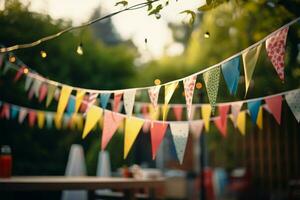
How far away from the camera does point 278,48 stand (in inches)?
99.2

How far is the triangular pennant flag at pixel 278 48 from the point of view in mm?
2479

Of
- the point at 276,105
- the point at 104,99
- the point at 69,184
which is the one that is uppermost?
the point at 104,99

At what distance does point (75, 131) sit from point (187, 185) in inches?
105

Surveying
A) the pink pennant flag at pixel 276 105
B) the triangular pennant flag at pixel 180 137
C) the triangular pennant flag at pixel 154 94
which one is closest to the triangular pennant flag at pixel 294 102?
the pink pennant flag at pixel 276 105

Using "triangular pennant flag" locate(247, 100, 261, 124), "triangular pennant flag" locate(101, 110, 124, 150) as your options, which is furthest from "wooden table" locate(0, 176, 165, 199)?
"triangular pennant flag" locate(247, 100, 261, 124)

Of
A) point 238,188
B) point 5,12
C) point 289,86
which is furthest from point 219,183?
point 5,12

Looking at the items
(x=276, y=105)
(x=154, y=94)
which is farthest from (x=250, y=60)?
(x=154, y=94)

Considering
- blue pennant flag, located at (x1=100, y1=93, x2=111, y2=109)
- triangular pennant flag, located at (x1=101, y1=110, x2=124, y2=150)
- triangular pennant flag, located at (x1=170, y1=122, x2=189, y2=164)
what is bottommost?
triangular pennant flag, located at (x1=170, y1=122, x2=189, y2=164)

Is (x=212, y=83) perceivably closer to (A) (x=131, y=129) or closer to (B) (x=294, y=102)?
(B) (x=294, y=102)

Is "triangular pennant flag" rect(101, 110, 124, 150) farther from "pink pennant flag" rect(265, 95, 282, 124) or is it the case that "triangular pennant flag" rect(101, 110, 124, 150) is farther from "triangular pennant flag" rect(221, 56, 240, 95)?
"pink pennant flag" rect(265, 95, 282, 124)

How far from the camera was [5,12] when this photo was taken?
→ 5.37 m

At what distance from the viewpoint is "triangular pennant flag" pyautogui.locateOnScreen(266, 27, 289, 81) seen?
2479 millimetres

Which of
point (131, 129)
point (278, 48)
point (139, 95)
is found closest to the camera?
point (278, 48)

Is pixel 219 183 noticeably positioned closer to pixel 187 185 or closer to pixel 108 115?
pixel 187 185
